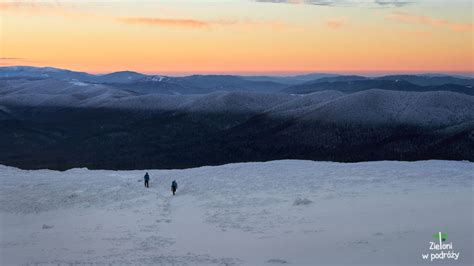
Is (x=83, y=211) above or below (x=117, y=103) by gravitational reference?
below

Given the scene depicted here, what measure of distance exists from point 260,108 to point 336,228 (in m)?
127

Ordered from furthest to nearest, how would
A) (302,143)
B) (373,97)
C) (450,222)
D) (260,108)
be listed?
(260,108), (373,97), (302,143), (450,222)

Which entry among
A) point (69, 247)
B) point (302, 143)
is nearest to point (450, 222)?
point (69, 247)

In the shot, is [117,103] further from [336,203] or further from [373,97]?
[336,203]

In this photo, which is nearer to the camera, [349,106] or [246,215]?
[246,215]

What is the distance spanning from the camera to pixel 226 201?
29.1m

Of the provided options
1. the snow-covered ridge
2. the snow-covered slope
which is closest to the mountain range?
the snow-covered ridge

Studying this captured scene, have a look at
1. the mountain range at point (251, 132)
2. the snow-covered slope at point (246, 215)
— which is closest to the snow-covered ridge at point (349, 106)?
the mountain range at point (251, 132)

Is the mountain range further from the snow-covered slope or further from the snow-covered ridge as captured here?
the snow-covered slope

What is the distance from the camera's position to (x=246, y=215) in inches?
997

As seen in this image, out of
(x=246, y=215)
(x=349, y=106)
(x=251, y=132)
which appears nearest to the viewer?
(x=246, y=215)

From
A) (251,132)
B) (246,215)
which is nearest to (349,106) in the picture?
(251,132)

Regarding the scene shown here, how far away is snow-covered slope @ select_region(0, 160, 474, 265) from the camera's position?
61.4 ft

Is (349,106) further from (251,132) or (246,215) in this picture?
(246,215)
